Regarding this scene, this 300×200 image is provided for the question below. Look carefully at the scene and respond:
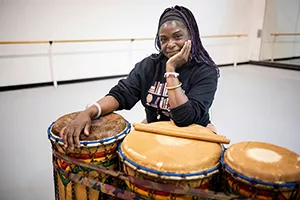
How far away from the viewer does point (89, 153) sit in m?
0.94

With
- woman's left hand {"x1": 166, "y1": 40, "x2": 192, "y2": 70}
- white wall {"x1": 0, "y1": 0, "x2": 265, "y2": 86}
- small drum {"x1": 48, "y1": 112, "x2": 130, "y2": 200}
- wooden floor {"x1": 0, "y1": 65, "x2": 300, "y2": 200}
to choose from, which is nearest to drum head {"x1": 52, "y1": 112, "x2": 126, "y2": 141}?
small drum {"x1": 48, "y1": 112, "x2": 130, "y2": 200}

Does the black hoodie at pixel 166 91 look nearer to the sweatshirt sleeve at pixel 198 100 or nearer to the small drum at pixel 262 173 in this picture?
the sweatshirt sleeve at pixel 198 100

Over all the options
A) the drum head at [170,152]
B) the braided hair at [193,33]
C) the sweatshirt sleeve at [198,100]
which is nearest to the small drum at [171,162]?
the drum head at [170,152]

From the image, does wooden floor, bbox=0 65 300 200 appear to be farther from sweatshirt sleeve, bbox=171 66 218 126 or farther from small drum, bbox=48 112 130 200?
sweatshirt sleeve, bbox=171 66 218 126

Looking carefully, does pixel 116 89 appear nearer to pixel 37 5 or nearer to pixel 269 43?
pixel 37 5

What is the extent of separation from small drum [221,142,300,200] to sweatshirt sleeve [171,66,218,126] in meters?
0.27

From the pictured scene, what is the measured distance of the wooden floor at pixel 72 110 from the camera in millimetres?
1837

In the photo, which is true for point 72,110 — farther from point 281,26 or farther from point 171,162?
point 281,26

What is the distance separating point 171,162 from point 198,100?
18.2 inches

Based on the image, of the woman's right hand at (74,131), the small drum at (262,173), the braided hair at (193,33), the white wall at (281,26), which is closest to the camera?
the small drum at (262,173)

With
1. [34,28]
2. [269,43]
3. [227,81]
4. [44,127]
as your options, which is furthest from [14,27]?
[269,43]

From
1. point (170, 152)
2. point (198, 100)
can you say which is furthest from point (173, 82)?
point (170, 152)

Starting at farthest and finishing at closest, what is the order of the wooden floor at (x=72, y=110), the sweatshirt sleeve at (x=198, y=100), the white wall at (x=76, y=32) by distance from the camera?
the white wall at (x=76, y=32)
the wooden floor at (x=72, y=110)
the sweatshirt sleeve at (x=198, y=100)

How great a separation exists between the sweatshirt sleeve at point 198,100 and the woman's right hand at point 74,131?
38 cm
